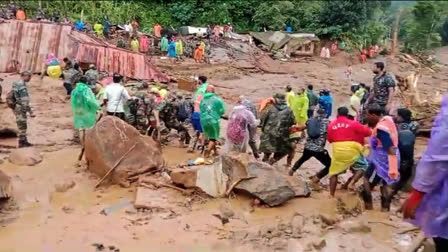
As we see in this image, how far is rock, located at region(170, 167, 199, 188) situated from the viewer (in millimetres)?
7750

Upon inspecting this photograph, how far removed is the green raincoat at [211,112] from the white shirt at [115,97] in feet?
5.00

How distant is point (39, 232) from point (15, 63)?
12.6m

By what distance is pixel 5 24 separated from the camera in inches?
710

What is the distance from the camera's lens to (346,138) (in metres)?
7.04

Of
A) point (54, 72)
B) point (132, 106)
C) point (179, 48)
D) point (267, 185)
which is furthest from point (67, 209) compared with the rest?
point (179, 48)

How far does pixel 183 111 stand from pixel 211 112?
3.43 feet

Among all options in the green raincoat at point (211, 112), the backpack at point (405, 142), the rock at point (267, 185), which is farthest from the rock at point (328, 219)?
the green raincoat at point (211, 112)

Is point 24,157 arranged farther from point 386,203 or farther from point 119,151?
point 386,203

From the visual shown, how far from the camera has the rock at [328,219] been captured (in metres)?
6.50

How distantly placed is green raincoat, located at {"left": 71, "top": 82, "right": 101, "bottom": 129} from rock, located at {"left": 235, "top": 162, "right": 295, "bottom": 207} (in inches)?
137

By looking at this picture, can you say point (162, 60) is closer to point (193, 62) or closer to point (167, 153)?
point (193, 62)

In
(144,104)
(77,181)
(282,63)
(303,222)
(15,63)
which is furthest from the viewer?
(282,63)

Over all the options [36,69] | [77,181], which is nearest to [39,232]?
[77,181]

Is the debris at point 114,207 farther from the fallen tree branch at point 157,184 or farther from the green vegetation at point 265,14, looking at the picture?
the green vegetation at point 265,14
